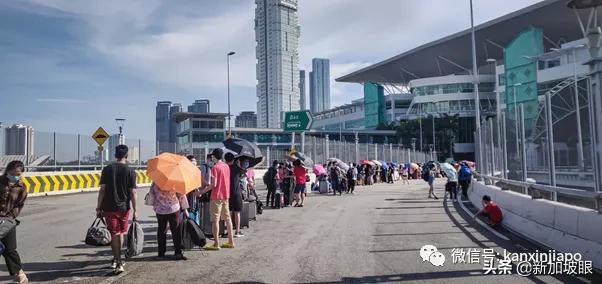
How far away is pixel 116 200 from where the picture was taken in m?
6.90

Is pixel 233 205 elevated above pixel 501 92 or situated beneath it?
situated beneath

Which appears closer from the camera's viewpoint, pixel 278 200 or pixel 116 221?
pixel 116 221

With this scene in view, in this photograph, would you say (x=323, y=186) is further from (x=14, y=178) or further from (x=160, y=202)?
(x=14, y=178)

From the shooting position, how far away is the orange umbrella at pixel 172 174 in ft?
25.1

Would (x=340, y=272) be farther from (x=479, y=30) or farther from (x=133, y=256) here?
(x=479, y=30)

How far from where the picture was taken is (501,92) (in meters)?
84.8

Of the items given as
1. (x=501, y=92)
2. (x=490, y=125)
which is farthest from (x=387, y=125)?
(x=490, y=125)

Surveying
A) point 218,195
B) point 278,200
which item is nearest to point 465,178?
point 278,200

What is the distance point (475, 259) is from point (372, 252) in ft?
5.17

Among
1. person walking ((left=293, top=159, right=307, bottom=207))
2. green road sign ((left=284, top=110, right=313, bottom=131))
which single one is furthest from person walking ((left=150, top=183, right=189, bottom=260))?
green road sign ((left=284, top=110, right=313, bottom=131))

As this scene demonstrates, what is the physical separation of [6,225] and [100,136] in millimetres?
21801

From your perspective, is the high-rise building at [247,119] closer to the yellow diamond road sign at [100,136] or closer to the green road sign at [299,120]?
the yellow diamond road sign at [100,136]

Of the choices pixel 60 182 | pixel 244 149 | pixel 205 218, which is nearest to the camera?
pixel 205 218

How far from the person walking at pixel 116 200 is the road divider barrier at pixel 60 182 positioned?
15.3 metres
